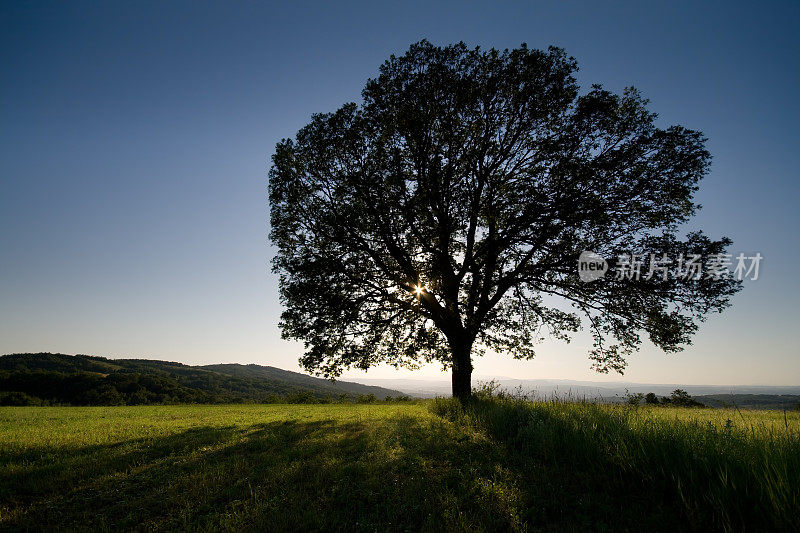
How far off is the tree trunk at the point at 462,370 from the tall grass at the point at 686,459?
7061 millimetres

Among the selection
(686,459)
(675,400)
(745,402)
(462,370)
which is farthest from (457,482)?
(675,400)

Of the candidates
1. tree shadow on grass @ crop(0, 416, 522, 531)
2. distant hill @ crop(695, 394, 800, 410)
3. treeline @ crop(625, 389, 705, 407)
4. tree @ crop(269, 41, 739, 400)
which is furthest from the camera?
treeline @ crop(625, 389, 705, 407)

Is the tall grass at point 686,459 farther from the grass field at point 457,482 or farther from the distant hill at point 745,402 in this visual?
the distant hill at point 745,402

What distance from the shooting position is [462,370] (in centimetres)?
1573

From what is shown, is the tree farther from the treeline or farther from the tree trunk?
the treeline

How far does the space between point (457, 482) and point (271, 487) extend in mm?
3383

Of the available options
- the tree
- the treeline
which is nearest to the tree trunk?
the tree

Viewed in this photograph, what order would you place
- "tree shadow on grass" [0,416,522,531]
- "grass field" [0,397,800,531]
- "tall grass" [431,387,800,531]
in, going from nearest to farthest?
"tall grass" [431,387,800,531]
"grass field" [0,397,800,531]
"tree shadow on grass" [0,416,522,531]

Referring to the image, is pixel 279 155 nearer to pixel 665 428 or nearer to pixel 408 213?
pixel 408 213

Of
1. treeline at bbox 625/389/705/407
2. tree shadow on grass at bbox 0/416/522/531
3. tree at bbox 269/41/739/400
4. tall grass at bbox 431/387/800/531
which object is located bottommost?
treeline at bbox 625/389/705/407

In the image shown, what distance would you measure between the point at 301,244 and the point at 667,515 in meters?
15.5

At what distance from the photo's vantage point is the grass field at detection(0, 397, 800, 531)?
433 centimetres

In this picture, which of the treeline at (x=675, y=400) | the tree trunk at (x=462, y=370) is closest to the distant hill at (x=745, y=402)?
the tree trunk at (x=462, y=370)

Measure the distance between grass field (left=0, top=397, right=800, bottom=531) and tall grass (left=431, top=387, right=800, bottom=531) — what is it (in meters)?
0.02
